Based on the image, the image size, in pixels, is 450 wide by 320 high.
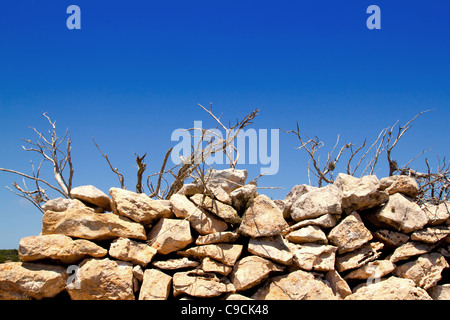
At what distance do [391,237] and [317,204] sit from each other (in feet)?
3.98

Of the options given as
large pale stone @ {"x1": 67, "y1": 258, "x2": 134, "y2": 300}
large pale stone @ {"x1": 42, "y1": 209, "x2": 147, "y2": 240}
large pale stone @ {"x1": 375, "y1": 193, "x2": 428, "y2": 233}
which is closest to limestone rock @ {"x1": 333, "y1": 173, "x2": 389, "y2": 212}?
large pale stone @ {"x1": 375, "y1": 193, "x2": 428, "y2": 233}

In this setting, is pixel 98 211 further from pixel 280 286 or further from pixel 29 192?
pixel 29 192

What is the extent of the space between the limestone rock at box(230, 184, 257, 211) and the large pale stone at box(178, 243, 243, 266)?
2.02 ft

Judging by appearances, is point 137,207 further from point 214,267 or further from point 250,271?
point 250,271

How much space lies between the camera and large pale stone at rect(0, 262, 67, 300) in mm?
4152

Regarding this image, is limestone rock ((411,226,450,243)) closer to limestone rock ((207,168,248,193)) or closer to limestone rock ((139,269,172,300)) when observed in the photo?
limestone rock ((207,168,248,193))

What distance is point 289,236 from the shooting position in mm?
4930

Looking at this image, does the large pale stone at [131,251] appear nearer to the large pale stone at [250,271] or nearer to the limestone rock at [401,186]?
the large pale stone at [250,271]

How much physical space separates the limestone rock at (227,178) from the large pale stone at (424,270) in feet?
8.17

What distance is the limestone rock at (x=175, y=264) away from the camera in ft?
14.5

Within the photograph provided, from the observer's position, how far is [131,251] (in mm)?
4410
